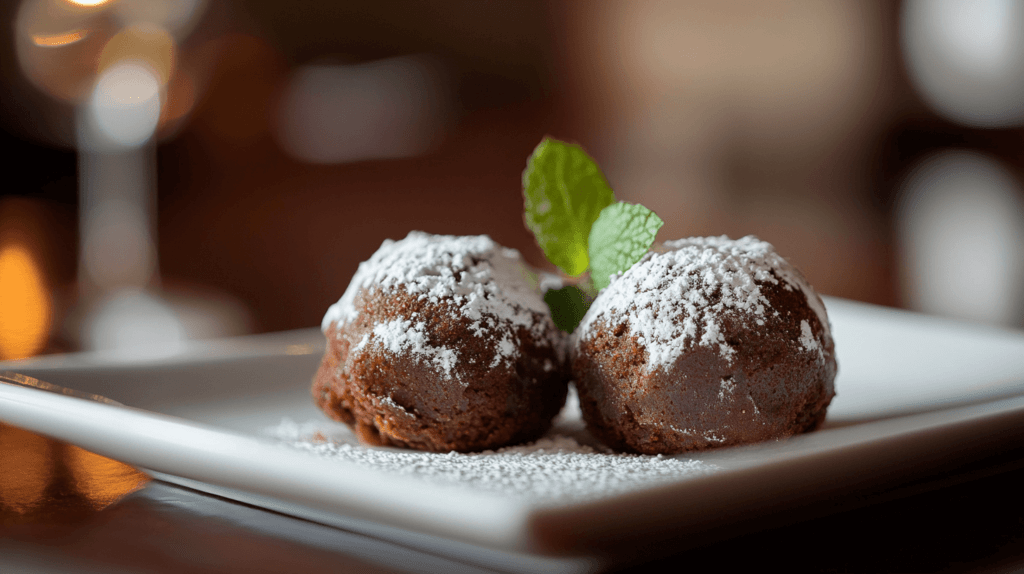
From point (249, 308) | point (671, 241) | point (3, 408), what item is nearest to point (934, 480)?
point (671, 241)

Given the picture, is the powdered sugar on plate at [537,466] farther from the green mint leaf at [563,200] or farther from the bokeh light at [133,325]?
the bokeh light at [133,325]

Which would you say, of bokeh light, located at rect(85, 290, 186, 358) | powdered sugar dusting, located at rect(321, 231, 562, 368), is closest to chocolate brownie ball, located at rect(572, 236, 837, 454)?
powdered sugar dusting, located at rect(321, 231, 562, 368)

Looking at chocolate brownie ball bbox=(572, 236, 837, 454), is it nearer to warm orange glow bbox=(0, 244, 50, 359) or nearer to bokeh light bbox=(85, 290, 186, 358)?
bokeh light bbox=(85, 290, 186, 358)

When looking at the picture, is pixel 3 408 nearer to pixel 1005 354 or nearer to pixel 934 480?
pixel 934 480

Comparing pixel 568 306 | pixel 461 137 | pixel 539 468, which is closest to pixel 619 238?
pixel 568 306

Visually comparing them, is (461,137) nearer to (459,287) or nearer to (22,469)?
(459,287)

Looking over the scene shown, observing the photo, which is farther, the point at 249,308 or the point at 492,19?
the point at 492,19
